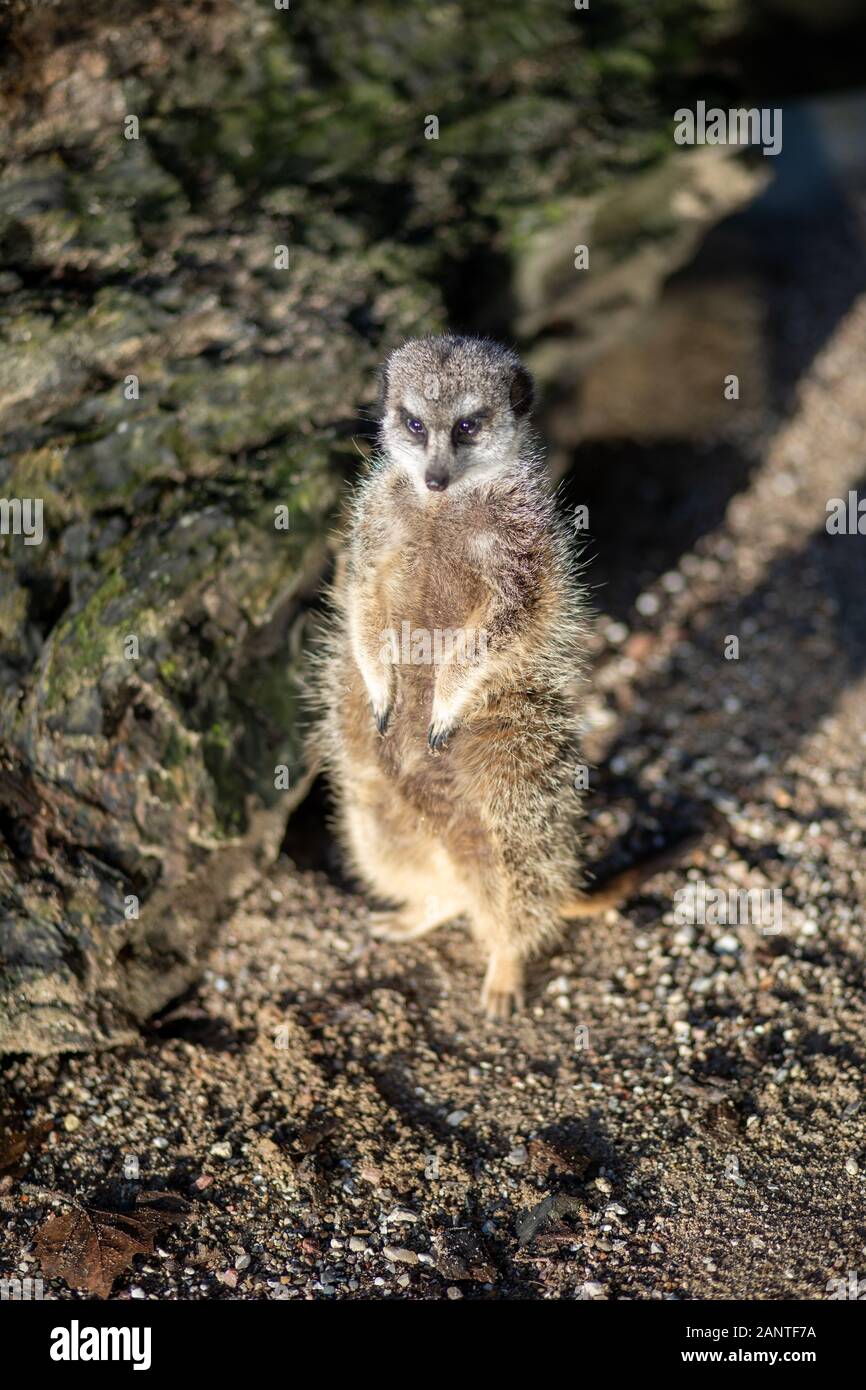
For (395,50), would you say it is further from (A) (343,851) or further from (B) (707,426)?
(A) (343,851)

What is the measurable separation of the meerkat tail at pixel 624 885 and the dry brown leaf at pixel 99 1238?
1.56 m

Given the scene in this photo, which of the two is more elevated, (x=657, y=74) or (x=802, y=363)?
(x=657, y=74)

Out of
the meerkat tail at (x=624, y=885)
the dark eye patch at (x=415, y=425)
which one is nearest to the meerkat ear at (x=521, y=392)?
the dark eye patch at (x=415, y=425)

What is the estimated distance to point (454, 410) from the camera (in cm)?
331

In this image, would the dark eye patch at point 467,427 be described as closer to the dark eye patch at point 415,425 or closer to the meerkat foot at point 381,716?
the dark eye patch at point 415,425

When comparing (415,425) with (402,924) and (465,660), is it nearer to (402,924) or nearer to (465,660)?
(465,660)

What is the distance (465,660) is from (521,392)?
812 millimetres

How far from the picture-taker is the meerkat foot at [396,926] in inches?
162

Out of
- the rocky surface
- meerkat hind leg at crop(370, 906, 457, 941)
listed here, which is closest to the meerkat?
meerkat hind leg at crop(370, 906, 457, 941)

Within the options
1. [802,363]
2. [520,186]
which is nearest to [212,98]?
[520,186]

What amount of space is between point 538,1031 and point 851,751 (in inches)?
69.2

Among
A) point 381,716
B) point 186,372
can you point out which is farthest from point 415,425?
point 186,372

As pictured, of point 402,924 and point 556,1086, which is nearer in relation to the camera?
point 556,1086

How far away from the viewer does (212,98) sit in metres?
4.67
